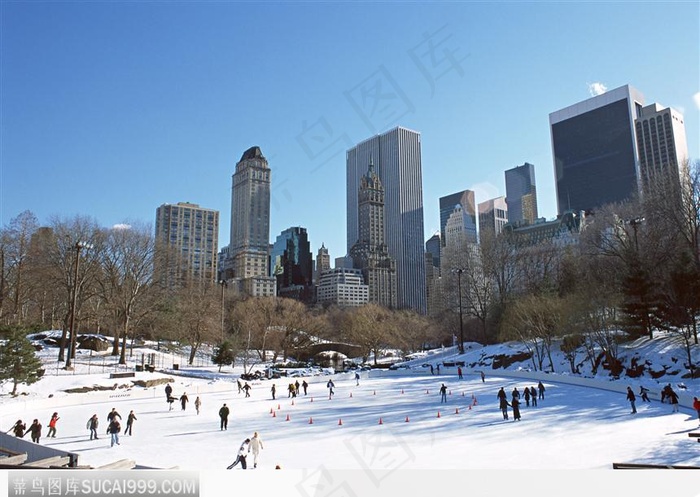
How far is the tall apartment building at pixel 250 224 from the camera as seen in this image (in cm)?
11450

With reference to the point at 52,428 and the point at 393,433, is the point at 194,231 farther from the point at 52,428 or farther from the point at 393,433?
the point at 393,433

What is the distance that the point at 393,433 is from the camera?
716 inches

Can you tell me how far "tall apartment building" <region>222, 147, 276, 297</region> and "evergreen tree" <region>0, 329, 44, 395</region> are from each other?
8289cm

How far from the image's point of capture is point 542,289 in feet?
193

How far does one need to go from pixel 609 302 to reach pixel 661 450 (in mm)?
26577

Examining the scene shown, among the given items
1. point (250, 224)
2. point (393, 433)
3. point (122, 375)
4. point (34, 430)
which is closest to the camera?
point (34, 430)

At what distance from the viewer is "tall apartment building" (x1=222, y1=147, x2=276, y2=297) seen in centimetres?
11450

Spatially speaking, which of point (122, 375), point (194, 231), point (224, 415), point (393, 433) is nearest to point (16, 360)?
point (122, 375)

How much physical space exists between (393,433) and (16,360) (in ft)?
69.9

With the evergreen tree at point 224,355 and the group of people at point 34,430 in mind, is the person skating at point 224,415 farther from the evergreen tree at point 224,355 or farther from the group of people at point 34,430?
the evergreen tree at point 224,355

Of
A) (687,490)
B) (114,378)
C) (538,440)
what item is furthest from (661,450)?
(114,378)

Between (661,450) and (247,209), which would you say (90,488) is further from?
(247,209)

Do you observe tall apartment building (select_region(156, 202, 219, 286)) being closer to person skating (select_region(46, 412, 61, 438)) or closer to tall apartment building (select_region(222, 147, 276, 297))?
tall apartment building (select_region(222, 147, 276, 297))

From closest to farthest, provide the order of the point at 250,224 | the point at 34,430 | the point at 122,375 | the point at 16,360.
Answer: the point at 34,430
the point at 16,360
the point at 122,375
the point at 250,224
